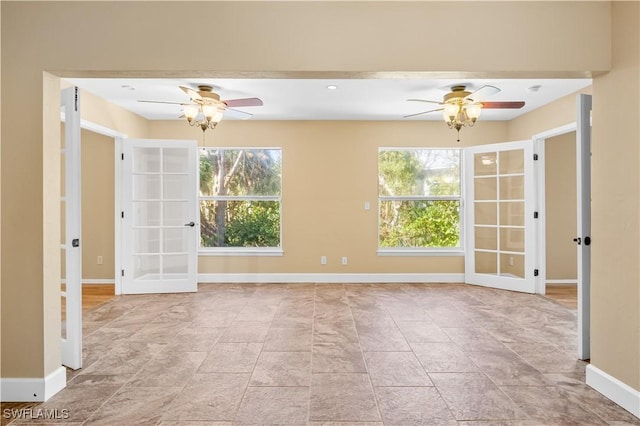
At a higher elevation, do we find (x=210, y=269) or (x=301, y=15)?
(x=301, y=15)

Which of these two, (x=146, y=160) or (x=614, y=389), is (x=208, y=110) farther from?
(x=614, y=389)

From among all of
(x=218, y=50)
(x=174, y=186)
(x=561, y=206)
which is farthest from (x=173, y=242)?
(x=561, y=206)

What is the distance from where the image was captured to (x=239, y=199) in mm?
6113

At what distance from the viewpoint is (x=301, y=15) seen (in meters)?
2.43

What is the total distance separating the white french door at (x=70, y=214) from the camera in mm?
2660

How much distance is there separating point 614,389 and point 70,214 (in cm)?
385

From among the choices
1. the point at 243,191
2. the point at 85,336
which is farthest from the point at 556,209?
the point at 85,336

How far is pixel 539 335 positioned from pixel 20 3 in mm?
4957

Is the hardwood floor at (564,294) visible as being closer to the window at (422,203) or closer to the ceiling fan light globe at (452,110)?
the window at (422,203)

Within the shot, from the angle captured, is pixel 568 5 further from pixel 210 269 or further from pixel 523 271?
pixel 210 269

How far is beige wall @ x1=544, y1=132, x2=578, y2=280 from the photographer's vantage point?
5.91m

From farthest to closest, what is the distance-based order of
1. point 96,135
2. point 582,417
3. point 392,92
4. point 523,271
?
point 96,135 → point 523,271 → point 392,92 → point 582,417

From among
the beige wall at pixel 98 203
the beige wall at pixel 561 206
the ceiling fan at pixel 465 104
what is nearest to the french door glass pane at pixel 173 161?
the beige wall at pixel 98 203

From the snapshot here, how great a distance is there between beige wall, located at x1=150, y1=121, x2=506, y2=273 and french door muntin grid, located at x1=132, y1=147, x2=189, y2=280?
74cm
